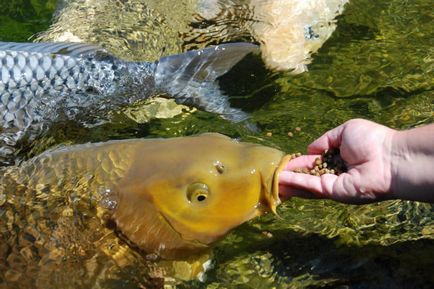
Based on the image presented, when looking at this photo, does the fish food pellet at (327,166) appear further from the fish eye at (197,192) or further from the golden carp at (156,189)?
the fish eye at (197,192)

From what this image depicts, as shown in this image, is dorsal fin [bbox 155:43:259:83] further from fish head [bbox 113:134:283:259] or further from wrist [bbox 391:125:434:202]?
wrist [bbox 391:125:434:202]

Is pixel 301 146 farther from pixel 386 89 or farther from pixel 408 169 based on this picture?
pixel 408 169

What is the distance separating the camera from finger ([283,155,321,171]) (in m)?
2.41

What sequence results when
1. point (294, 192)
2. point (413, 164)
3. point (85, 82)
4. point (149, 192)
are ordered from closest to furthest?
point (413, 164) < point (294, 192) < point (149, 192) < point (85, 82)

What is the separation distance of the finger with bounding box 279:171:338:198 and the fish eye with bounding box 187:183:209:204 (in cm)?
28

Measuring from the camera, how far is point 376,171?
2303 millimetres

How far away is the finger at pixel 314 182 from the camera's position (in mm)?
2330

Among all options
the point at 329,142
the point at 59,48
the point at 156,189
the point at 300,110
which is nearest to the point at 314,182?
the point at 329,142

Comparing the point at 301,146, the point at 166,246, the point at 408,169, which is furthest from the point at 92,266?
the point at 301,146

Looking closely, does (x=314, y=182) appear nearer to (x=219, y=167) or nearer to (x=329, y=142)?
(x=329, y=142)

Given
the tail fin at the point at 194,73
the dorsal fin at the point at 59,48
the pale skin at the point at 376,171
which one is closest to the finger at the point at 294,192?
the pale skin at the point at 376,171

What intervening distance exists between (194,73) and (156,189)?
1.68 meters

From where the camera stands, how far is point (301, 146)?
3568mm

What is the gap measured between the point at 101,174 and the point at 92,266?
345 millimetres
